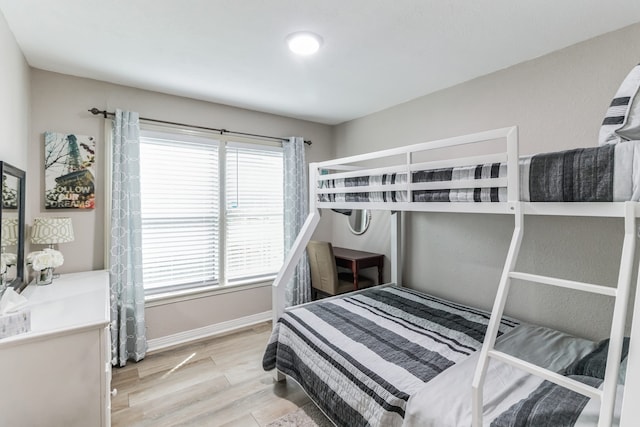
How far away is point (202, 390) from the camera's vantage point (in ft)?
7.27

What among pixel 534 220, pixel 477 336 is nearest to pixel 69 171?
pixel 477 336

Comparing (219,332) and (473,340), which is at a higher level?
(473,340)

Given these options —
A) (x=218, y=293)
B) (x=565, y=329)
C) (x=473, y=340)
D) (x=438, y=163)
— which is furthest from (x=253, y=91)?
(x=565, y=329)

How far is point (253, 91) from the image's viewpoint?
2791 mm

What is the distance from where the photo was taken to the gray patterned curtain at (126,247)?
8.30 ft

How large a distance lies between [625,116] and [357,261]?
7.57 feet

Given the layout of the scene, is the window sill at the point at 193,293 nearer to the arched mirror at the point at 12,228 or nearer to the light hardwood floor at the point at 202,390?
the light hardwood floor at the point at 202,390

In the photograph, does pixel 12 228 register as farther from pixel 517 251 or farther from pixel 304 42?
pixel 517 251

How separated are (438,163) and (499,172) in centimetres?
33

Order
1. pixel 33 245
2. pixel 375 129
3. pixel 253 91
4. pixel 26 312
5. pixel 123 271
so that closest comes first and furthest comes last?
pixel 26 312 < pixel 33 245 < pixel 123 271 < pixel 253 91 < pixel 375 129

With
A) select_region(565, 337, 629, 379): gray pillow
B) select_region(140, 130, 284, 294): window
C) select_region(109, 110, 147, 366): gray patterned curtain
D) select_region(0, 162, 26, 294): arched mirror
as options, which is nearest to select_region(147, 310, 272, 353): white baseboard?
select_region(109, 110, 147, 366): gray patterned curtain

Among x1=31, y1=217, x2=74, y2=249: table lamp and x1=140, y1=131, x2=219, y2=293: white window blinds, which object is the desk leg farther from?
x1=31, y1=217, x2=74, y2=249: table lamp

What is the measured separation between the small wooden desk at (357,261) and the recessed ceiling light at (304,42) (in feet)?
6.59

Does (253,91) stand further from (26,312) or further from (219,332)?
(219,332)
